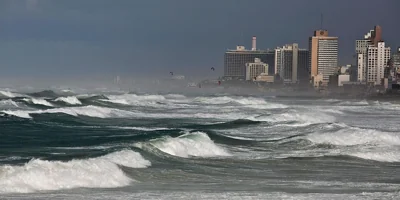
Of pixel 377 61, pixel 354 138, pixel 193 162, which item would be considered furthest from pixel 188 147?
pixel 377 61

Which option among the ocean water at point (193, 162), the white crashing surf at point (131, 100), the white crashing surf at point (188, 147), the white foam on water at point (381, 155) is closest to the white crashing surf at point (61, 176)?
the ocean water at point (193, 162)

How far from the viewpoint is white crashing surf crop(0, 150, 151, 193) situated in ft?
61.8

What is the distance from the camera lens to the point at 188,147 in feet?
97.0

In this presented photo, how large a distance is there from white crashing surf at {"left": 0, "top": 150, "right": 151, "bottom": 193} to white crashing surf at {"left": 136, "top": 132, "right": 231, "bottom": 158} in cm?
620

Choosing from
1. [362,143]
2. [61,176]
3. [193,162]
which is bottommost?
[362,143]

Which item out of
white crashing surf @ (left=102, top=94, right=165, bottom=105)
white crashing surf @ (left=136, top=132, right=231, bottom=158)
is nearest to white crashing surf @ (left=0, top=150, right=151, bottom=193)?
white crashing surf @ (left=136, top=132, right=231, bottom=158)

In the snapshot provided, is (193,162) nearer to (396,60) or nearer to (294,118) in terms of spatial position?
(294,118)

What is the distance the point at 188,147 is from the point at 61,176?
10146 millimetres

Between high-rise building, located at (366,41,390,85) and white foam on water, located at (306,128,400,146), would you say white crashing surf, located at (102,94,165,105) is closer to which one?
white foam on water, located at (306,128,400,146)

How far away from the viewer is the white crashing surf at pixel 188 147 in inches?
1125

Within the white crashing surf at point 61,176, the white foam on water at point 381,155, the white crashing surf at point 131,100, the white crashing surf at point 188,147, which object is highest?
the white crashing surf at point 61,176

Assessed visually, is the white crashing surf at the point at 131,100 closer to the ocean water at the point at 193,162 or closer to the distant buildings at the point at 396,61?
the ocean water at the point at 193,162

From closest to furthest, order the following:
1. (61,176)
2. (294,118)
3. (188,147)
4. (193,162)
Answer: (61,176) < (193,162) < (188,147) < (294,118)

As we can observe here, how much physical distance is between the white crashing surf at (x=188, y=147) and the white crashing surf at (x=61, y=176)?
20.3ft
